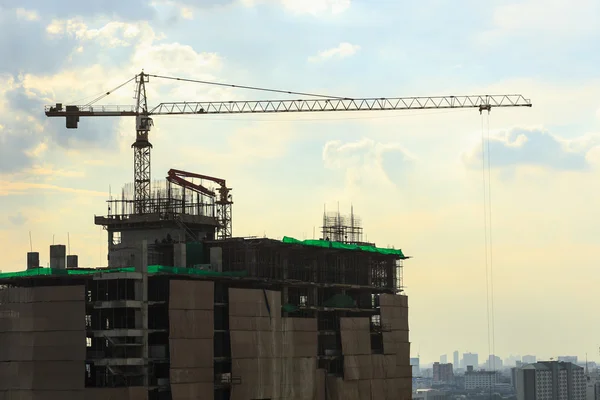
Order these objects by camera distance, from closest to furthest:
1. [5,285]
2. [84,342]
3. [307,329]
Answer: [84,342] < [5,285] < [307,329]

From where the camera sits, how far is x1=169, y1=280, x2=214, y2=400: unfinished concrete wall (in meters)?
159

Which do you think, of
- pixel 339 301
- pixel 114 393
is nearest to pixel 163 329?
pixel 114 393

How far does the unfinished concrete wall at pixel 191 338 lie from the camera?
159 meters

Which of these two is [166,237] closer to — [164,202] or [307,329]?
[164,202]

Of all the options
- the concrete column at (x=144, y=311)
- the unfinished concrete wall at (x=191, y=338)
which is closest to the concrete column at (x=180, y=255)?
the unfinished concrete wall at (x=191, y=338)

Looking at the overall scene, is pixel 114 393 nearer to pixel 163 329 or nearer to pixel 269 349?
pixel 163 329

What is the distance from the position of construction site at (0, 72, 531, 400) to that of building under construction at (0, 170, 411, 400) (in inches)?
7.4

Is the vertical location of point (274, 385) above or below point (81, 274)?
below

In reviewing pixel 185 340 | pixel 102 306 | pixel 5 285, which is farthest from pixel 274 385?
pixel 5 285

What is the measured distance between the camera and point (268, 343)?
175 meters

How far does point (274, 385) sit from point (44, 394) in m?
37.3

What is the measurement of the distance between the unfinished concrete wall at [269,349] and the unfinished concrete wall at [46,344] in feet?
79.6

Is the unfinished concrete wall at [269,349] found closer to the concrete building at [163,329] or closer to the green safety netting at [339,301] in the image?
the concrete building at [163,329]

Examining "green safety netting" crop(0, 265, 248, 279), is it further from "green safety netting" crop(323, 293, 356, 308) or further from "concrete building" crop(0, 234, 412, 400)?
"green safety netting" crop(323, 293, 356, 308)
